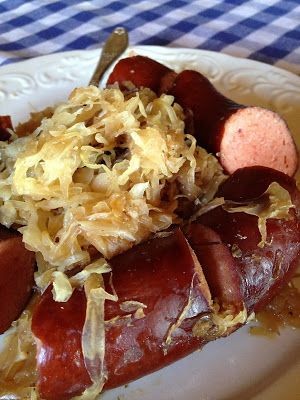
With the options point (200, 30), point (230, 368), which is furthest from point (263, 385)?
point (200, 30)

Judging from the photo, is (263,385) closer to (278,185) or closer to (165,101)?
(278,185)

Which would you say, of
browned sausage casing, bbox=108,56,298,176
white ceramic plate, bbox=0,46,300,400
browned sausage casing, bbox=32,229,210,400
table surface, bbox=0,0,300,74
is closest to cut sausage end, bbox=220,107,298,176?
browned sausage casing, bbox=108,56,298,176

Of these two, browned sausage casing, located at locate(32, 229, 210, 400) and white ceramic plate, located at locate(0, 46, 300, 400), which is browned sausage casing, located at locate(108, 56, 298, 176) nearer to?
white ceramic plate, located at locate(0, 46, 300, 400)

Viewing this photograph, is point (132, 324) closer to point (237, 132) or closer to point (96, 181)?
point (96, 181)

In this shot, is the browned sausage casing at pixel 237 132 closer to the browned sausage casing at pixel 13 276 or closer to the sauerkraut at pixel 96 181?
the sauerkraut at pixel 96 181

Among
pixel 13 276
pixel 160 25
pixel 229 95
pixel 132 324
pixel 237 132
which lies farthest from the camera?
pixel 160 25

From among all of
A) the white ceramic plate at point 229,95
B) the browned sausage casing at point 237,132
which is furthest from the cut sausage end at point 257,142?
the white ceramic plate at point 229,95

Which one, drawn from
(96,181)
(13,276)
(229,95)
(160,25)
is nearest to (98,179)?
(96,181)
